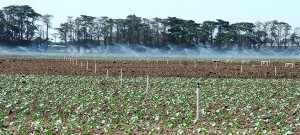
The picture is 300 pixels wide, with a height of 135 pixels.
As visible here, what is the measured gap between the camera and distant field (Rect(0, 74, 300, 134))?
12.1 metres

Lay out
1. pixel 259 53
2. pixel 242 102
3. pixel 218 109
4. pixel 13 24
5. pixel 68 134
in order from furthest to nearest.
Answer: pixel 259 53
pixel 13 24
pixel 242 102
pixel 218 109
pixel 68 134

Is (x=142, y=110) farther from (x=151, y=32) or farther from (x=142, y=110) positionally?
(x=151, y=32)

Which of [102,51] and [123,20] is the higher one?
[123,20]

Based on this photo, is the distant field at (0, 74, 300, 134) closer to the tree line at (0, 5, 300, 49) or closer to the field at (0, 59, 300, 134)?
the field at (0, 59, 300, 134)

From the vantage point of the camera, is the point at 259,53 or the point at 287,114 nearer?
the point at 287,114

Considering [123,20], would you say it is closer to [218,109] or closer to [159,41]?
[159,41]

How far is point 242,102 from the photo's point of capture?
58.3ft

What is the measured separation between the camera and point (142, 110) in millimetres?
15484

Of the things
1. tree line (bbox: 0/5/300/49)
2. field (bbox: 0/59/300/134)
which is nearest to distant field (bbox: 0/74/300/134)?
field (bbox: 0/59/300/134)

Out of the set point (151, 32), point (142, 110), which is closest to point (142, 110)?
point (142, 110)

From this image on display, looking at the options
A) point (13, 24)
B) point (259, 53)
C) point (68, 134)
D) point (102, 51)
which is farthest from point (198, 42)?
point (68, 134)

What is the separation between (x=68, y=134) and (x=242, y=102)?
28.2 ft

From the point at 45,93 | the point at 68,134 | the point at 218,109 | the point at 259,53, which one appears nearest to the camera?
the point at 68,134

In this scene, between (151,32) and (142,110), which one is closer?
(142,110)
